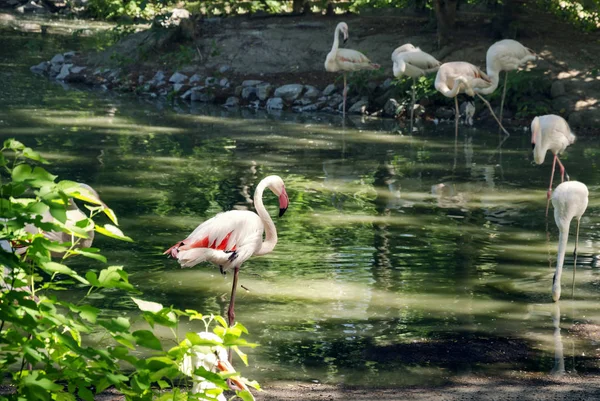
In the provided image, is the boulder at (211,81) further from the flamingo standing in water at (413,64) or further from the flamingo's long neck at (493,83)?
the flamingo's long neck at (493,83)

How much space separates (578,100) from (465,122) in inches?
77.4

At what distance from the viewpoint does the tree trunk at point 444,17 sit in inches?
726

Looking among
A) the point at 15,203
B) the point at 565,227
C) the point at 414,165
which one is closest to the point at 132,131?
the point at 414,165

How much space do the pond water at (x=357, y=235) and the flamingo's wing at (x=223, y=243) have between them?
0.65 metres

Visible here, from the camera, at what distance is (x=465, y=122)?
53.2 ft

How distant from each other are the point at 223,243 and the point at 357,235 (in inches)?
125

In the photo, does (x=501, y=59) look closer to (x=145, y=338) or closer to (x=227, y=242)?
(x=227, y=242)

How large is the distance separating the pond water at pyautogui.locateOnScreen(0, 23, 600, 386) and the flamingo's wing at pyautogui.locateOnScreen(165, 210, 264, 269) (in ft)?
2.15

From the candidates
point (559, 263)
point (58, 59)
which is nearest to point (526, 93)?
point (559, 263)

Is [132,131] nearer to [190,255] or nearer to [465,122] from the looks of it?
[465,122]

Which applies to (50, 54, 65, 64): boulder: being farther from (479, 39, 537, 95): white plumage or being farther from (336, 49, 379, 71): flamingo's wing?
(479, 39, 537, 95): white plumage

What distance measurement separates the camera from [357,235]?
29.8 ft

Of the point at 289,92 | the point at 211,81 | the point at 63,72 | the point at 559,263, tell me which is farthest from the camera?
the point at 63,72

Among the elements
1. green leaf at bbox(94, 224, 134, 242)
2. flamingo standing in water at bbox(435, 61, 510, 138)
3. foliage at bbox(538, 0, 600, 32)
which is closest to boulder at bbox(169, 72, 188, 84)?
flamingo standing in water at bbox(435, 61, 510, 138)
